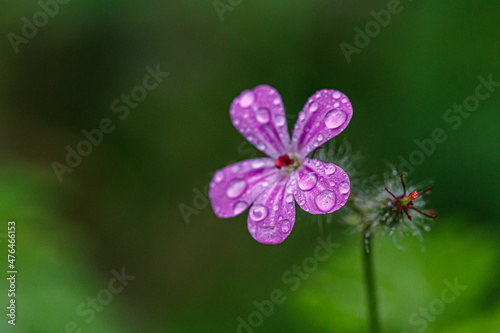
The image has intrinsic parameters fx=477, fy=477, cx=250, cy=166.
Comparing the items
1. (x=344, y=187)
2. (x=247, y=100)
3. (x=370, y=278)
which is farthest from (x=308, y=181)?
(x=370, y=278)

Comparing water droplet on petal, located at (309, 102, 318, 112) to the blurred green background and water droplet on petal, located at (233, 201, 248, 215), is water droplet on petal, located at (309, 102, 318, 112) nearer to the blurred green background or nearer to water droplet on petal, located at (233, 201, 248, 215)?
water droplet on petal, located at (233, 201, 248, 215)

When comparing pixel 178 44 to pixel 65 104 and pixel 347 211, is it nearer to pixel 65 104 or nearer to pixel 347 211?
pixel 65 104

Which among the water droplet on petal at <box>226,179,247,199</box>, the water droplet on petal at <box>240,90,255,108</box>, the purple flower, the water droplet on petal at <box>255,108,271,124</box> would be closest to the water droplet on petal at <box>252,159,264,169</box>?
the purple flower

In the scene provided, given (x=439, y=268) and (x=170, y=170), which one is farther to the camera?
(x=170, y=170)

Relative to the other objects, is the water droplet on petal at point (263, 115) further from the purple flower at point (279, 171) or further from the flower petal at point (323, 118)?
the flower petal at point (323, 118)

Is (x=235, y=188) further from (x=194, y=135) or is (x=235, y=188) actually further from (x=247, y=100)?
(x=194, y=135)

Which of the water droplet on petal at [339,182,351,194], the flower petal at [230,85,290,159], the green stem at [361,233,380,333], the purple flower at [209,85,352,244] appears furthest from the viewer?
the green stem at [361,233,380,333]

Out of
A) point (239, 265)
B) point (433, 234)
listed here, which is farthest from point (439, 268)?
point (239, 265)
